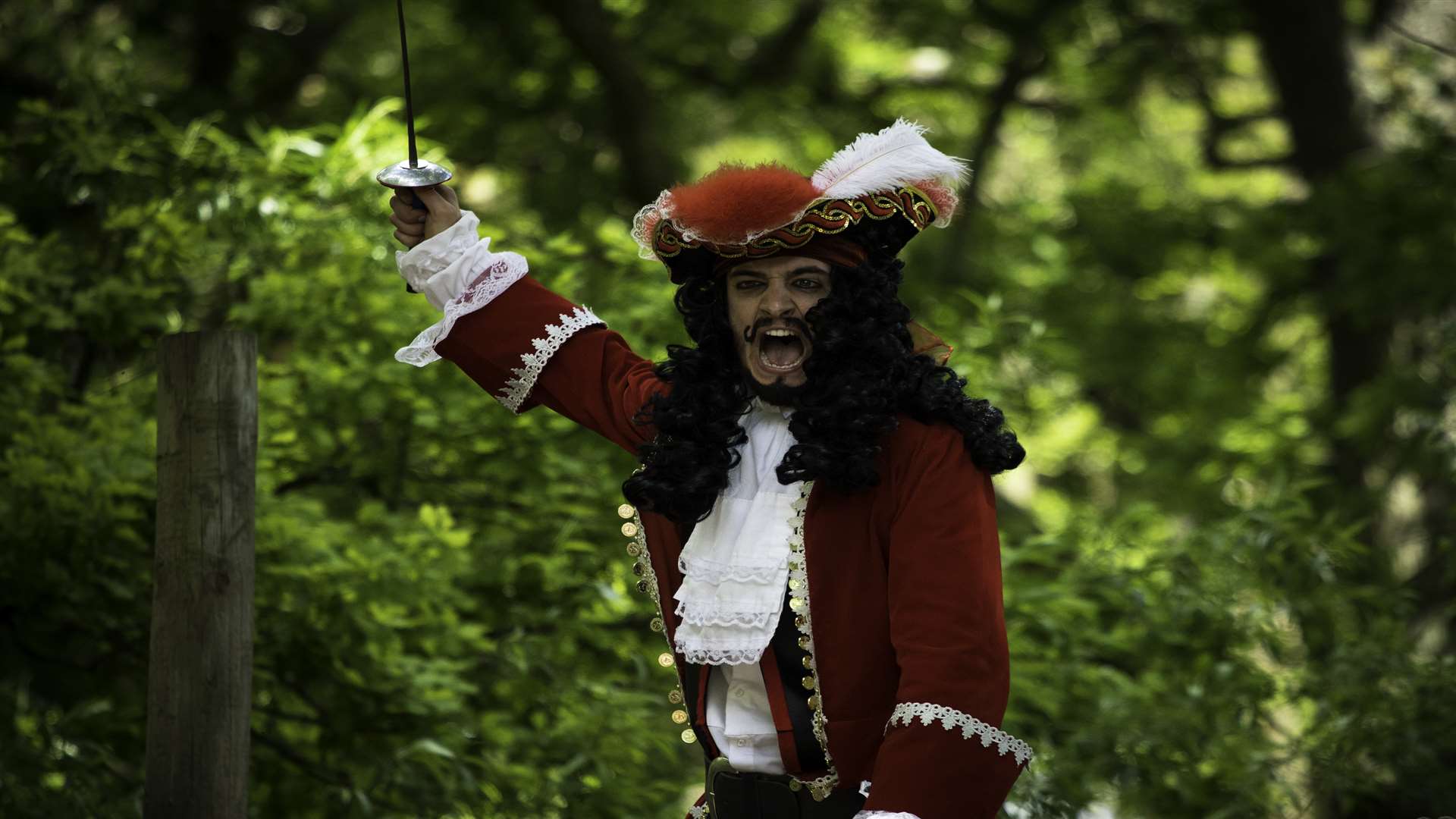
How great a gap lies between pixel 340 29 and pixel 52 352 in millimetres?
3913

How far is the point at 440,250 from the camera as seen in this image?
2.68 m

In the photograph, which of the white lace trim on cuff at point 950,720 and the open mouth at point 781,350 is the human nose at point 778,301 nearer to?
the open mouth at point 781,350

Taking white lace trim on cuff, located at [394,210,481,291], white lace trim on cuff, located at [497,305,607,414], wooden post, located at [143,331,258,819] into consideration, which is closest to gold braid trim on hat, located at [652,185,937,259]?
white lace trim on cuff, located at [497,305,607,414]

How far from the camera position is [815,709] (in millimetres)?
2441

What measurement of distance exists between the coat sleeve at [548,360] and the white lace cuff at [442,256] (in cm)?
3

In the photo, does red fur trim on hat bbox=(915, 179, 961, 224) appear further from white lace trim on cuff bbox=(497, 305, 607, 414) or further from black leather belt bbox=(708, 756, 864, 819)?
black leather belt bbox=(708, 756, 864, 819)

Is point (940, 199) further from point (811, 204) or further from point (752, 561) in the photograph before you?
point (752, 561)

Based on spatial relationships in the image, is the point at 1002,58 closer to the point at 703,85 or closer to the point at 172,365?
the point at 703,85

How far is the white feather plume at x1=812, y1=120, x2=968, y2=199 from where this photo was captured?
2.53 metres

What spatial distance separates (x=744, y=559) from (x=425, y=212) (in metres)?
0.82

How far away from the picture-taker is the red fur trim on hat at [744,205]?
2.47m

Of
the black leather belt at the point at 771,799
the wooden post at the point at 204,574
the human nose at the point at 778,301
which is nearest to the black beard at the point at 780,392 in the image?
the human nose at the point at 778,301

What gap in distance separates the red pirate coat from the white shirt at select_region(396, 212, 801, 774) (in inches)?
1.4

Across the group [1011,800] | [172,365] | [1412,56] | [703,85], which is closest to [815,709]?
[172,365]
